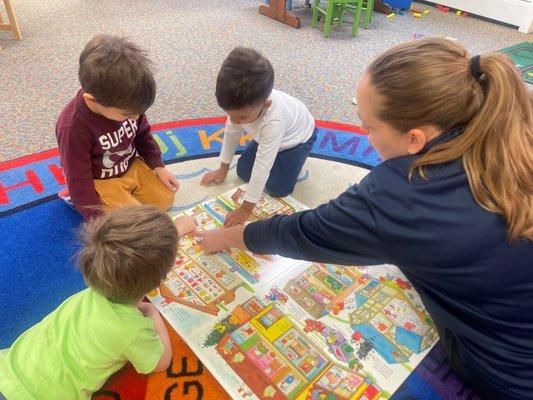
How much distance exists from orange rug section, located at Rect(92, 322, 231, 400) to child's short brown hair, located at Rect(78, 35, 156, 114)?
0.57m

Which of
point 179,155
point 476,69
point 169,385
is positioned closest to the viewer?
point 476,69

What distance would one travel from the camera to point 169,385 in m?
0.83

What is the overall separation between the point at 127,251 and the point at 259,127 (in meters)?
0.59

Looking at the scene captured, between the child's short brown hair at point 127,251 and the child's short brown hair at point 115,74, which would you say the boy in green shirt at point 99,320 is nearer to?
the child's short brown hair at point 127,251

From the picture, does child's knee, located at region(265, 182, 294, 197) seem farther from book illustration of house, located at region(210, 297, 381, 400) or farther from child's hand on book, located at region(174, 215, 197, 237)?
book illustration of house, located at region(210, 297, 381, 400)

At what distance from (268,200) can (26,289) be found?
67 cm

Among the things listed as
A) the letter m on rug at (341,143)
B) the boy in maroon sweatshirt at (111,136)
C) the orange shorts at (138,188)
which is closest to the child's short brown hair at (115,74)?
the boy in maroon sweatshirt at (111,136)

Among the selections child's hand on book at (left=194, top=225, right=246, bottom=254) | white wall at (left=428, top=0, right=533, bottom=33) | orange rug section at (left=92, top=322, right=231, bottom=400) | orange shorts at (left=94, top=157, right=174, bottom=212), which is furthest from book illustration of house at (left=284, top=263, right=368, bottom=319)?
white wall at (left=428, top=0, right=533, bottom=33)

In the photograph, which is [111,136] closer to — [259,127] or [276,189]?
[259,127]

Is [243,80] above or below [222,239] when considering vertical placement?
above

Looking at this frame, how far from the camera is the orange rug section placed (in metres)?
0.81

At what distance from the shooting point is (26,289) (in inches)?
38.9

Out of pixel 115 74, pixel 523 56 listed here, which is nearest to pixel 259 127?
pixel 115 74

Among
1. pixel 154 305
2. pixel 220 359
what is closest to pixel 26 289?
pixel 154 305
